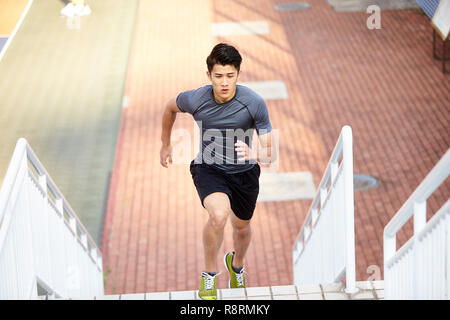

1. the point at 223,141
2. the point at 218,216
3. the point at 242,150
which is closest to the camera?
the point at 242,150

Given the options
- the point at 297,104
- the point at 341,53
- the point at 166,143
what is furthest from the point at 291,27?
the point at 166,143

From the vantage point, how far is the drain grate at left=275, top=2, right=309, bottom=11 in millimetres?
18312

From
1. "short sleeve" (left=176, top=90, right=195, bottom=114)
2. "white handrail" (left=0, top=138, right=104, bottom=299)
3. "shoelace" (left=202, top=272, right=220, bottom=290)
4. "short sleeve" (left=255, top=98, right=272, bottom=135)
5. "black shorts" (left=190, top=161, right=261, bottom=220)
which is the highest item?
"short sleeve" (left=176, top=90, right=195, bottom=114)

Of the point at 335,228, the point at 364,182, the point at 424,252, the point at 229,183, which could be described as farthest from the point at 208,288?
the point at 364,182

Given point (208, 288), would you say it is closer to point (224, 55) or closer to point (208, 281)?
point (208, 281)

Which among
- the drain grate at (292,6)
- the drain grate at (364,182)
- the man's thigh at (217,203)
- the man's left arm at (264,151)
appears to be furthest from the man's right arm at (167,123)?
the drain grate at (292,6)

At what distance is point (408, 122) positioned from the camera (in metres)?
12.4

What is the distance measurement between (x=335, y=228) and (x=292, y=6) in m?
14.1

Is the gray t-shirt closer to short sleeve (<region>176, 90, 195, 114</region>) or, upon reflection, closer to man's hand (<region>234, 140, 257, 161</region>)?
short sleeve (<region>176, 90, 195, 114</region>)

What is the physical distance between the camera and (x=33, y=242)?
4.56 m

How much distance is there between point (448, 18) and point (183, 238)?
17.5 feet

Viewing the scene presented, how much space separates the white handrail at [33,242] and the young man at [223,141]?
3.34ft

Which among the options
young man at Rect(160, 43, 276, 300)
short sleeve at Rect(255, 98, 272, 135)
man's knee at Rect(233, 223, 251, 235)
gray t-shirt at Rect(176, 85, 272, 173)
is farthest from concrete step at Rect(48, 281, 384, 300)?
short sleeve at Rect(255, 98, 272, 135)

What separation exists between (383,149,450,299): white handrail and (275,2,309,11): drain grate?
14499 mm
